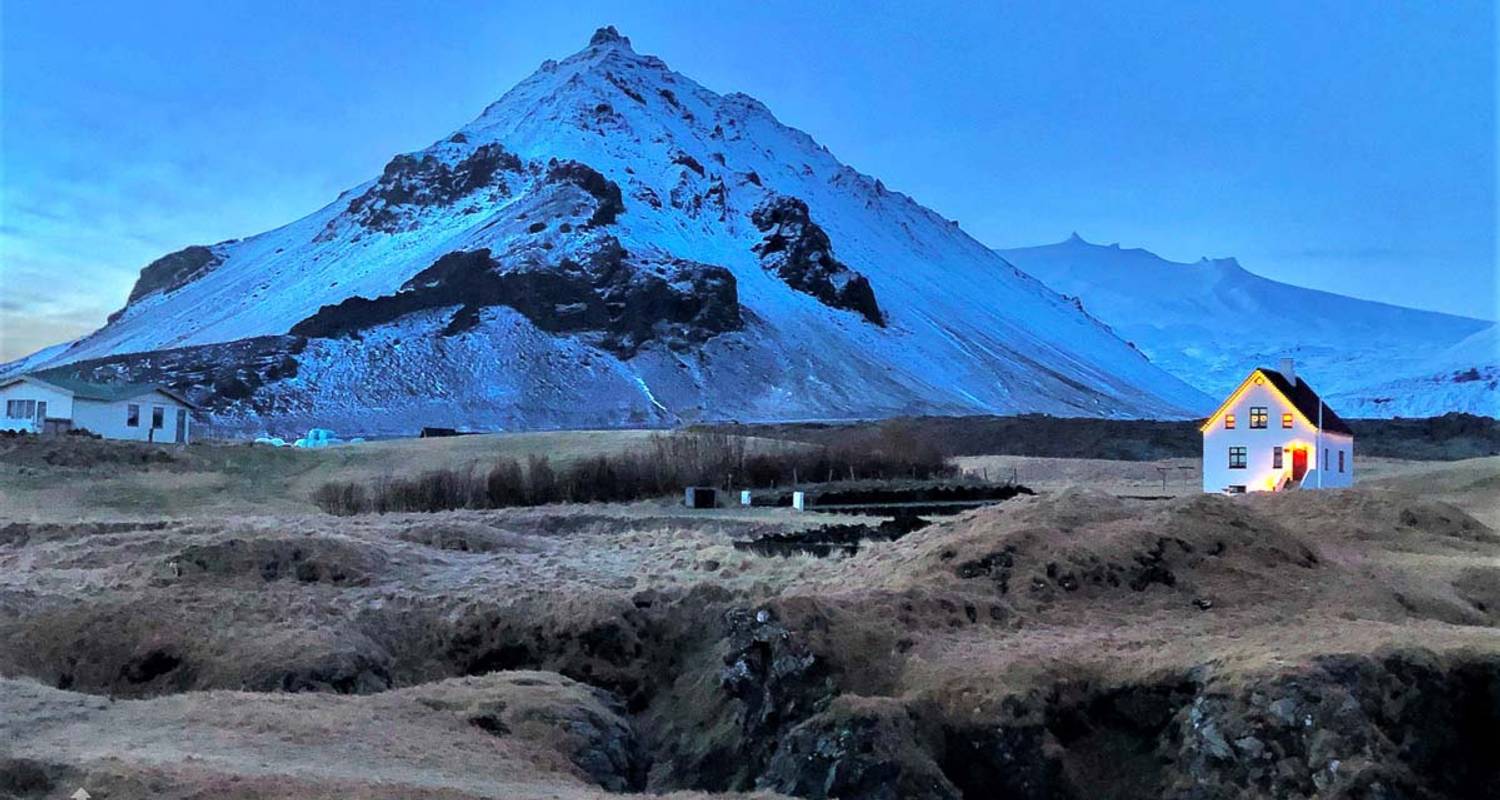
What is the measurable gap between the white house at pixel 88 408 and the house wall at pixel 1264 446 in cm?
5259

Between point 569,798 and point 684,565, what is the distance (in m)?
12.8

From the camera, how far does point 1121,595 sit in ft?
56.1

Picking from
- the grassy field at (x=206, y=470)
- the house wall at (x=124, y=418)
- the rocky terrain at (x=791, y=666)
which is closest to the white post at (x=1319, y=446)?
the rocky terrain at (x=791, y=666)

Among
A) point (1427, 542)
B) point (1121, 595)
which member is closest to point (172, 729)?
point (1121, 595)

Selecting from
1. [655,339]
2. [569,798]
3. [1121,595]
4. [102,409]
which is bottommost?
[569,798]

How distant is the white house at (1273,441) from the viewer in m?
42.5

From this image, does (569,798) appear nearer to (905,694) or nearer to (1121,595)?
(905,694)

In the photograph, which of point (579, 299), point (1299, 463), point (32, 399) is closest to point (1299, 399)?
point (1299, 463)

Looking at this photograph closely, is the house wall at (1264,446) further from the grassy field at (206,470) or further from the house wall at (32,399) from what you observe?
the house wall at (32,399)

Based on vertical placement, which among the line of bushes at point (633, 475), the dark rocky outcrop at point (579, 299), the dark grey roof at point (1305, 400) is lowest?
the line of bushes at point (633, 475)

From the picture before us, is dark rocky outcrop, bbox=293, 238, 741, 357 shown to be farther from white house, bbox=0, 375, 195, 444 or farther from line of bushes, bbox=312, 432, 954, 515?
line of bushes, bbox=312, 432, 954, 515

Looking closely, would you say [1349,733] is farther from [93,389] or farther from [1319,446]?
[93,389]

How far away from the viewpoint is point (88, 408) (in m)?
69.4

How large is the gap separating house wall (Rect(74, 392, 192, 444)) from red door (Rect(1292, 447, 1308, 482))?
186ft
